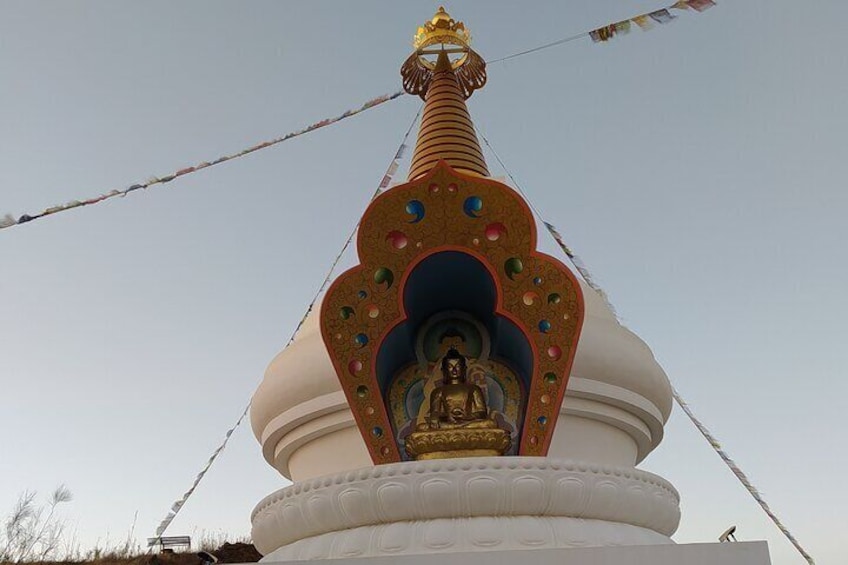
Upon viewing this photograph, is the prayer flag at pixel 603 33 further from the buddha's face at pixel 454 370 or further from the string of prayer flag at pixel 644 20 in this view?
the buddha's face at pixel 454 370

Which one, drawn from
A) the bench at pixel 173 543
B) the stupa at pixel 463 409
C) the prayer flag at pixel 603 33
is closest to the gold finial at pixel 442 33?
the prayer flag at pixel 603 33

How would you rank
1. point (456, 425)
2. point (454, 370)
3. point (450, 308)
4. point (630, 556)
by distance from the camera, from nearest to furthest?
point (630, 556) < point (456, 425) < point (454, 370) < point (450, 308)

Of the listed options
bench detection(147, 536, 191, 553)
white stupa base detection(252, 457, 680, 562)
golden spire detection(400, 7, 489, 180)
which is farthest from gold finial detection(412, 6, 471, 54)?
bench detection(147, 536, 191, 553)

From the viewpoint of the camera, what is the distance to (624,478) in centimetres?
644

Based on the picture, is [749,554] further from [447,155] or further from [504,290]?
[447,155]

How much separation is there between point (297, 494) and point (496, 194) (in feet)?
11.3

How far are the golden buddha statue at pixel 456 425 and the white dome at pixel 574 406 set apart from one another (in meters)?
1.00

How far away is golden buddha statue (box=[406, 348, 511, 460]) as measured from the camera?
278 inches

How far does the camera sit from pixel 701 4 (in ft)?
31.6

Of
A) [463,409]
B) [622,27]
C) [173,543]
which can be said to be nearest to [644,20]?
[622,27]

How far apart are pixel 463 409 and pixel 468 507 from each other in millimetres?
1530

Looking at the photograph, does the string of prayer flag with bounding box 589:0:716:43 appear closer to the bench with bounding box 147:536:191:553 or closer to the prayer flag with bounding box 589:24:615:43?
the prayer flag with bounding box 589:24:615:43

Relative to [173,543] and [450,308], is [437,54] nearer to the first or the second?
[450,308]

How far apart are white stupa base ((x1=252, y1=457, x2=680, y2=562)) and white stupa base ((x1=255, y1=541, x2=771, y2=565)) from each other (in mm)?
346
